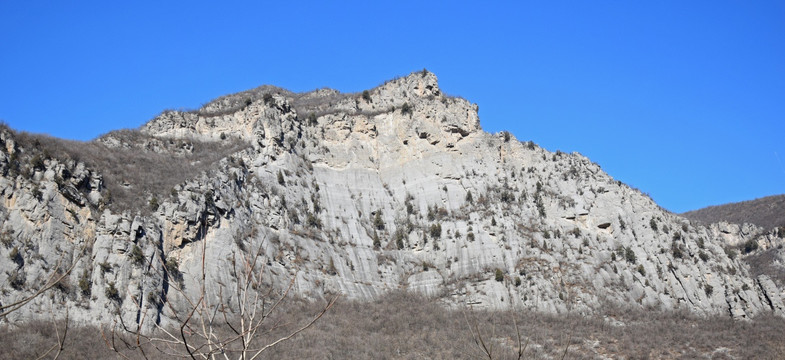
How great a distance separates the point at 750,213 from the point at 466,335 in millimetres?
74229

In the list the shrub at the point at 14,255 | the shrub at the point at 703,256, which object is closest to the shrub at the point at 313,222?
the shrub at the point at 14,255

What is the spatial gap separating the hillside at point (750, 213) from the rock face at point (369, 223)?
15410 millimetres

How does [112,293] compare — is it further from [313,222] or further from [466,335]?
[466,335]

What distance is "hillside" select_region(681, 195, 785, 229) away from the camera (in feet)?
294

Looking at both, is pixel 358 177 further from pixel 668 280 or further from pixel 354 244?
pixel 668 280

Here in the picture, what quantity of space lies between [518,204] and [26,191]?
4136 centimetres

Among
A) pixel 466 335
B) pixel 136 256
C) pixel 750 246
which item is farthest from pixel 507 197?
pixel 750 246

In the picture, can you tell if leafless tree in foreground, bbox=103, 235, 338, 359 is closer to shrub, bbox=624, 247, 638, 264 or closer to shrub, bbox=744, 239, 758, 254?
shrub, bbox=624, 247, 638, 264

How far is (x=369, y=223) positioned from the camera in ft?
203

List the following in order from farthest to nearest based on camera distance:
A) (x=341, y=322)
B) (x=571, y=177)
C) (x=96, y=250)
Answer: (x=571, y=177)
(x=341, y=322)
(x=96, y=250)

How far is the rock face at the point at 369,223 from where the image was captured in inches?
1678

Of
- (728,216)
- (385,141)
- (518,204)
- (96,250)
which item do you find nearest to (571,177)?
(518,204)

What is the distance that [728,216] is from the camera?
102188mm

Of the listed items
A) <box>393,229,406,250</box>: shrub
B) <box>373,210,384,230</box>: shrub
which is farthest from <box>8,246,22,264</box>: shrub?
<box>393,229,406,250</box>: shrub
